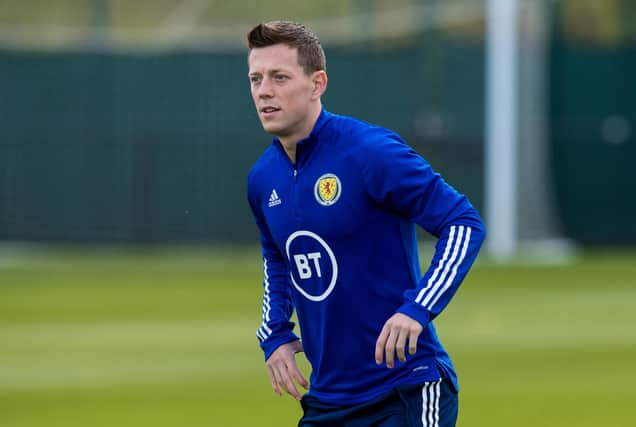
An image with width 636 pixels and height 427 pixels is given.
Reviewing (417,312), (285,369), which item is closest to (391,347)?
(417,312)

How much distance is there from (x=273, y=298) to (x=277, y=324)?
0.44 ft

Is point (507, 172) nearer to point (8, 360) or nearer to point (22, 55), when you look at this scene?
point (22, 55)

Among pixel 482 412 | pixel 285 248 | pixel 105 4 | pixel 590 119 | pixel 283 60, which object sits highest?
pixel 105 4

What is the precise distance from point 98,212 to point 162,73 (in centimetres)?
248

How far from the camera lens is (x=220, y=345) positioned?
47.0ft

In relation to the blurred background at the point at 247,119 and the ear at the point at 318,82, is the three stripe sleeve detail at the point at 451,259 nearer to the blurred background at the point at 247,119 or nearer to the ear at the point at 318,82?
the ear at the point at 318,82

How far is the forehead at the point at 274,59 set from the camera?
5.55 metres

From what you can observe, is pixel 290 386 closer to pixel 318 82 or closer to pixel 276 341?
pixel 276 341

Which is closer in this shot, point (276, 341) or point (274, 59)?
point (274, 59)

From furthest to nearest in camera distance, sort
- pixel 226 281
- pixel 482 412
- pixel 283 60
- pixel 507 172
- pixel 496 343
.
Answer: pixel 507 172
pixel 226 281
pixel 496 343
pixel 482 412
pixel 283 60

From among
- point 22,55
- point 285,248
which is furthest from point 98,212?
point 285,248

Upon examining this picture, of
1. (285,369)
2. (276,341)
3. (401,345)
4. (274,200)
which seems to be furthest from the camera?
(276,341)

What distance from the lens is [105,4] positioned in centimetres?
2497

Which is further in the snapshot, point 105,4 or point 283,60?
point 105,4
